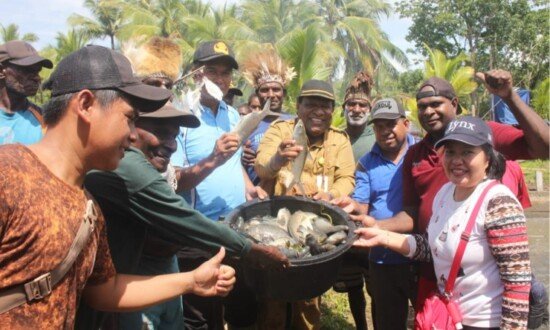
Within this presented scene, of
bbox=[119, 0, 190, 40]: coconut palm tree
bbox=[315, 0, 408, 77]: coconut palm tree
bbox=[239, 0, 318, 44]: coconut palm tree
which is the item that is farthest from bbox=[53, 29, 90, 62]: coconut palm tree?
bbox=[315, 0, 408, 77]: coconut palm tree

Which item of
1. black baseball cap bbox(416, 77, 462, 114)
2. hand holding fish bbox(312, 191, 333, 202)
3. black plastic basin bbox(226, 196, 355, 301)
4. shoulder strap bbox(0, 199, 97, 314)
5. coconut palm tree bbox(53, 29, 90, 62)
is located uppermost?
black baseball cap bbox(416, 77, 462, 114)

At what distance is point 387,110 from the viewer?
404cm

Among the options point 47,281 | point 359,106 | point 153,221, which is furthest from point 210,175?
point 47,281

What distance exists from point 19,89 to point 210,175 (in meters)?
1.94

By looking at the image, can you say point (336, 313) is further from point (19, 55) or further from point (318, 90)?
point (19, 55)

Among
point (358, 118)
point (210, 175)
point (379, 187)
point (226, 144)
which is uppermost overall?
point (358, 118)

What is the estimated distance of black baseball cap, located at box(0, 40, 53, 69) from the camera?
14.2 ft

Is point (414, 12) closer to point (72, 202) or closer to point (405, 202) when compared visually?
point (405, 202)

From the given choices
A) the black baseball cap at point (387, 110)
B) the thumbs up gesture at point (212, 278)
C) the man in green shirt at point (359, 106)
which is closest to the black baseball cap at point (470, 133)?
the black baseball cap at point (387, 110)

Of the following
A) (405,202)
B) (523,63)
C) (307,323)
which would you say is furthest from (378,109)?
(523,63)

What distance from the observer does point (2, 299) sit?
1.61 metres

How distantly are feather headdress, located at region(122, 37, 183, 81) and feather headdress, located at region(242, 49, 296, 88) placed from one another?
1.31 meters

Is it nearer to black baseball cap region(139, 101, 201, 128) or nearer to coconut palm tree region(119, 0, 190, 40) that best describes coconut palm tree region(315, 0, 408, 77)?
coconut palm tree region(119, 0, 190, 40)

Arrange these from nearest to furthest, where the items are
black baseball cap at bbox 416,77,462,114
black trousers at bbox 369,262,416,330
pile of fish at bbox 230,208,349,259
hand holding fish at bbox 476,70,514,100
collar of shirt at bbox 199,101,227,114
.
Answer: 1. hand holding fish at bbox 476,70,514,100
2. pile of fish at bbox 230,208,349,259
3. black baseball cap at bbox 416,77,462,114
4. black trousers at bbox 369,262,416,330
5. collar of shirt at bbox 199,101,227,114
